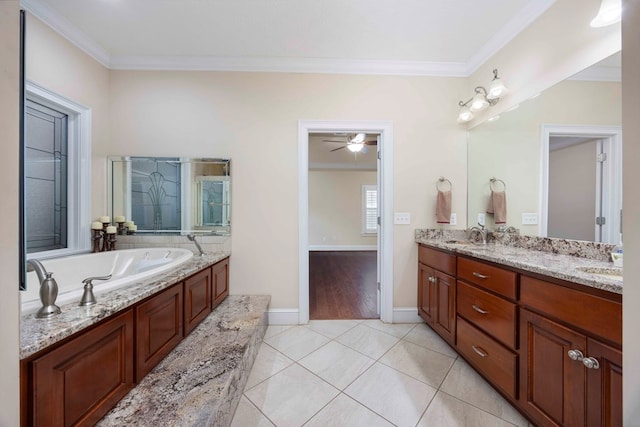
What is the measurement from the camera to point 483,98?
2055 millimetres

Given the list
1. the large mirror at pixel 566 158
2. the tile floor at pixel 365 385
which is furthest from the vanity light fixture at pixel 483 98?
the tile floor at pixel 365 385

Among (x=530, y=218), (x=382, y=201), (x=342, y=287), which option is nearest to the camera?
(x=530, y=218)

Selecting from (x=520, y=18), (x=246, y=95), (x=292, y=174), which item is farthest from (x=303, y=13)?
(x=520, y=18)

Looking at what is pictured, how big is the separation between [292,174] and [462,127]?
1.79 meters

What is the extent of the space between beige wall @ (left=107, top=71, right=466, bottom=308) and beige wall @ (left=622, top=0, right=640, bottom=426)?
6.06 feet

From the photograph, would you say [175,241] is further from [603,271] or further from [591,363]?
[603,271]

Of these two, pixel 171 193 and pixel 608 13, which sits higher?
pixel 608 13

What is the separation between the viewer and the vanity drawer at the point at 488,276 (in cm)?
126

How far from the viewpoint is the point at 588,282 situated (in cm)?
91

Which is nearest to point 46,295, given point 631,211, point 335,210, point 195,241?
point 195,241

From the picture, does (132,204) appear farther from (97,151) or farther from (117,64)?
(117,64)

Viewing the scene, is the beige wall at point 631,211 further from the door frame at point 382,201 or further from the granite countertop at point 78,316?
the door frame at point 382,201

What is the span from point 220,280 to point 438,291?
1897 mm

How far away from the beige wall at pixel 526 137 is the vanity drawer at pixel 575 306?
2.85 feet
